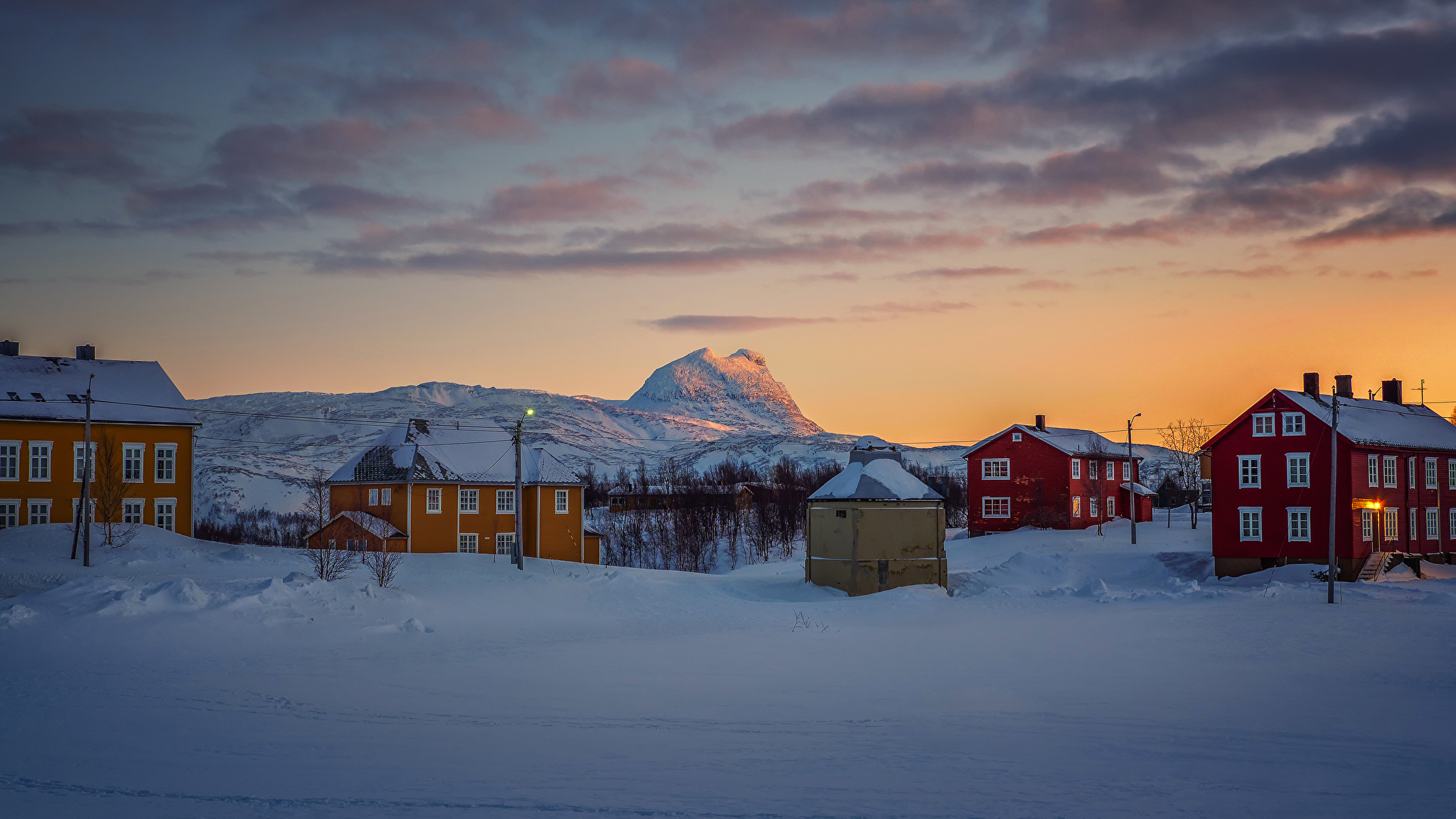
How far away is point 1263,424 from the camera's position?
4622cm

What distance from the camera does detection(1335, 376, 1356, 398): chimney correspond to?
5159cm

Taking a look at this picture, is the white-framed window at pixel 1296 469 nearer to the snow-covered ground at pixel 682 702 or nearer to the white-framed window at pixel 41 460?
the snow-covered ground at pixel 682 702

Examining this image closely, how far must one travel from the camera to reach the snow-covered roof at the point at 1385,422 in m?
44.6

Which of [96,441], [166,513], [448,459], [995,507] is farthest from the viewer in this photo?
[995,507]

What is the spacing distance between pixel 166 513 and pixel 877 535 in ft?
101

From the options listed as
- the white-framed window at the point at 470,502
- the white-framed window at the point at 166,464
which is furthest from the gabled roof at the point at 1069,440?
the white-framed window at the point at 166,464

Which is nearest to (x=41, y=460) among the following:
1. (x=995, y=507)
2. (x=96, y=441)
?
(x=96, y=441)

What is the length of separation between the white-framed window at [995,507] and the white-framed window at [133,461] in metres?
50.7

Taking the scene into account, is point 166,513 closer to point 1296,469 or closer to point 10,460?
point 10,460

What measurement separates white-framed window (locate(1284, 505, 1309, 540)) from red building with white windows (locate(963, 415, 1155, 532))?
23.4m

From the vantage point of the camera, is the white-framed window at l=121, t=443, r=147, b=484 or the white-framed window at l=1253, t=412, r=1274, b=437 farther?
the white-framed window at l=1253, t=412, r=1274, b=437

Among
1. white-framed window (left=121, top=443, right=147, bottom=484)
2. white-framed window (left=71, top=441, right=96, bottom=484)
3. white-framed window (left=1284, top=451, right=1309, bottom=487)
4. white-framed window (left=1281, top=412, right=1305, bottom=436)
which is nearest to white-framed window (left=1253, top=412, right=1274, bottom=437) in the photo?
white-framed window (left=1281, top=412, right=1305, bottom=436)

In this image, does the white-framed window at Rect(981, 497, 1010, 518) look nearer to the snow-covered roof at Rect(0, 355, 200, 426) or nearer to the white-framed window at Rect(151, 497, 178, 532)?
the snow-covered roof at Rect(0, 355, 200, 426)

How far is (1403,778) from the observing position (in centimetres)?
1265
